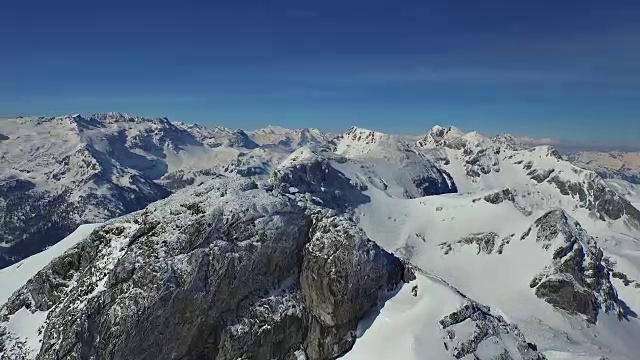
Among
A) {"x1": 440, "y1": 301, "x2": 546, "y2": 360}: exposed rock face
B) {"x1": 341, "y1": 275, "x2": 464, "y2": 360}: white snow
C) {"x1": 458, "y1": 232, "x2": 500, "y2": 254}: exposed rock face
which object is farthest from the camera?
{"x1": 458, "y1": 232, "x2": 500, "y2": 254}: exposed rock face

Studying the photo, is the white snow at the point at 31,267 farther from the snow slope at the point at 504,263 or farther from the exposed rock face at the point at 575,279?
the exposed rock face at the point at 575,279

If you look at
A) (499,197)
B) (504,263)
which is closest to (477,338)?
(504,263)

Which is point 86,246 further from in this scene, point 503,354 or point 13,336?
point 503,354

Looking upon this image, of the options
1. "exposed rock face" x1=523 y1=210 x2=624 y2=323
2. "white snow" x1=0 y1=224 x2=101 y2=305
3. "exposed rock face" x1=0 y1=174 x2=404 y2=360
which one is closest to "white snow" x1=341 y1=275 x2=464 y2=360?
"exposed rock face" x1=0 y1=174 x2=404 y2=360

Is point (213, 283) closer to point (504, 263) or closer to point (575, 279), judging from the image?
point (575, 279)

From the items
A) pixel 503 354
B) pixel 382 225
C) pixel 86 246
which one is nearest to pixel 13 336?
pixel 86 246

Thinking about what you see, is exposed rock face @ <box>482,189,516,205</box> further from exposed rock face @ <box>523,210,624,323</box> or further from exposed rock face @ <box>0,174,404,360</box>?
exposed rock face @ <box>0,174,404,360</box>
